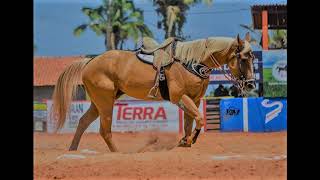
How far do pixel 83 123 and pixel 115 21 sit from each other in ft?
11.7

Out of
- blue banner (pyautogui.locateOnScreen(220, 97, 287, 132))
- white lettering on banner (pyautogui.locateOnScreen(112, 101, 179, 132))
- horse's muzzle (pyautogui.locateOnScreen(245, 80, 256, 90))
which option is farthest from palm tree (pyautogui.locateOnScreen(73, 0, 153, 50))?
blue banner (pyautogui.locateOnScreen(220, 97, 287, 132))

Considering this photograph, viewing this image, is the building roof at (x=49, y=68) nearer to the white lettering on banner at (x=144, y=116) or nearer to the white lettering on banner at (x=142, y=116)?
the white lettering on banner at (x=142, y=116)

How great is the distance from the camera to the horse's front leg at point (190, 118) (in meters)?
9.63

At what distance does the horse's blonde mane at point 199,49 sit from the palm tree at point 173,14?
676 millimetres

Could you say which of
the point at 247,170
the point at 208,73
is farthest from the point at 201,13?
the point at 247,170

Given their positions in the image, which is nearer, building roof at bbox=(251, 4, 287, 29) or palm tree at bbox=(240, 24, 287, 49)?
building roof at bbox=(251, 4, 287, 29)

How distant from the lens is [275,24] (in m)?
12.7

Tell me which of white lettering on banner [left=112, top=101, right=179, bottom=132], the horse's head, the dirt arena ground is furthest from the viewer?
white lettering on banner [left=112, top=101, right=179, bottom=132]

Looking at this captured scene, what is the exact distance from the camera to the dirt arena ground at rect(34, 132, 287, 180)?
895 centimetres

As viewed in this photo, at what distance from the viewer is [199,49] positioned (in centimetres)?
983

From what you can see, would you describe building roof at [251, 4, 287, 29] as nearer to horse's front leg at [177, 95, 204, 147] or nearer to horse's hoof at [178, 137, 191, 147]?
horse's front leg at [177, 95, 204, 147]

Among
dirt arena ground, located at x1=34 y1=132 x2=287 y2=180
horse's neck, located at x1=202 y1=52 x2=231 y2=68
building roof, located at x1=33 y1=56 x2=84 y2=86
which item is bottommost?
dirt arena ground, located at x1=34 y1=132 x2=287 y2=180

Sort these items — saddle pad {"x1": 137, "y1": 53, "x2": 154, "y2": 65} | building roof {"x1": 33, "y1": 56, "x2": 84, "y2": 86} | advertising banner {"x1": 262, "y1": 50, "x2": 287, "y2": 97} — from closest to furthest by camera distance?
saddle pad {"x1": 137, "y1": 53, "x2": 154, "y2": 65}, building roof {"x1": 33, "y1": 56, "x2": 84, "y2": 86}, advertising banner {"x1": 262, "y1": 50, "x2": 287, "y2": 97}
